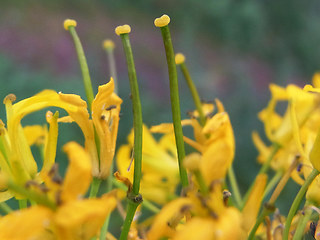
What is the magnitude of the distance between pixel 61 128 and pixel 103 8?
2722 millimetres

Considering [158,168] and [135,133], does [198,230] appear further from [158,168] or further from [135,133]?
[158,168]

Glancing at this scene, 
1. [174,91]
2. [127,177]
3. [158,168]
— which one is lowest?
[158,168]

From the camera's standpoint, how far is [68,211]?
0.42m

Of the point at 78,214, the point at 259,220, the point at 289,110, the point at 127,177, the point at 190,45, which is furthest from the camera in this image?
the point at 190,45

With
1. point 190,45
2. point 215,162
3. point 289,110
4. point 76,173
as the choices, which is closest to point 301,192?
point 215,162

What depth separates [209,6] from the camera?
4.49 metres

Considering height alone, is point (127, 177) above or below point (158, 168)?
above

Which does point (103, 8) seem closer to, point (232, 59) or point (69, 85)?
point (232, 59)

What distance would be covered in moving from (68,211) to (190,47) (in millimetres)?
3491

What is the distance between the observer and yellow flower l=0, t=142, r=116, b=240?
411mm

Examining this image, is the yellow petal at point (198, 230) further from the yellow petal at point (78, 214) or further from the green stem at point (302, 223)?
the green stem at point (302, 223)

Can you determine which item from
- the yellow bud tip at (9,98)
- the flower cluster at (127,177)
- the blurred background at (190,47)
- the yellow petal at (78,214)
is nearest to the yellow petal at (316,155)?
the flower cluster at (127,177)

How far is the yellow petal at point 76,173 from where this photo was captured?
1.39 ft

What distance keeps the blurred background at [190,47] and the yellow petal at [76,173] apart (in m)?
2.70
